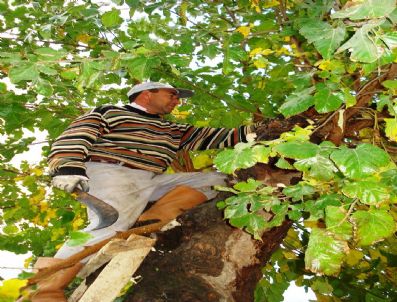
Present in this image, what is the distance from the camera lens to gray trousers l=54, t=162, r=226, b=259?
259 cm

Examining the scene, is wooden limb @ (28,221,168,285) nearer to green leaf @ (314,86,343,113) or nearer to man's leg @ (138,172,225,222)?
man's leg @ (138,172,225,222)

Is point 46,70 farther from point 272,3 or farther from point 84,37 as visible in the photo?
point 84,37

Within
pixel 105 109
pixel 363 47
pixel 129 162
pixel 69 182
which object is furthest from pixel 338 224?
pixel 105 109

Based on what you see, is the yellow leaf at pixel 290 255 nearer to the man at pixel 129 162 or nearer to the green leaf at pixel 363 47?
the man at pixel 129 162

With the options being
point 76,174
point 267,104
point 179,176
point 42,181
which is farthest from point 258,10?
point 42,181

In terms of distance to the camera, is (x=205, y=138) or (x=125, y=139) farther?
(x=205, y=138)

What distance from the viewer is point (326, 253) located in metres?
1.51

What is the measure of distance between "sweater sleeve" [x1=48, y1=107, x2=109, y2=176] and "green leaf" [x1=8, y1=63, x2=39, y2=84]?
2.47 ft

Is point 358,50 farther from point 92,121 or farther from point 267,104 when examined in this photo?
point 267,104

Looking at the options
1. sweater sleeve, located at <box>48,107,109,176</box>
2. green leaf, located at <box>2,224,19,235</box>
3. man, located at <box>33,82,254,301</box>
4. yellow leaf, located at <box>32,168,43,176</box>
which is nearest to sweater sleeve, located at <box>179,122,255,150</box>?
man, located at <box>33,82,254,301</box>

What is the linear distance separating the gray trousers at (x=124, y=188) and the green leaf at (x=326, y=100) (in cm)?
132

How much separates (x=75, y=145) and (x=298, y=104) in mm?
1426

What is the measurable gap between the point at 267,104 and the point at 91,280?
2.65 m

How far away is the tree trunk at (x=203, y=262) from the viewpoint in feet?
7.25
